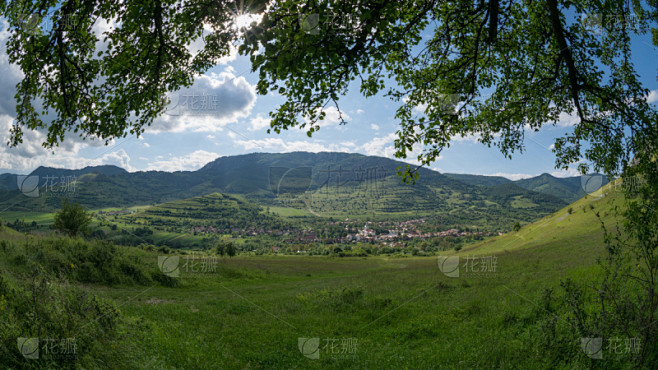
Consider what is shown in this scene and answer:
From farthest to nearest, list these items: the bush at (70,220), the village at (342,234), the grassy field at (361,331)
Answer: the village at (342,234) → the bush at (70,220) → the grassy field at (361,331)

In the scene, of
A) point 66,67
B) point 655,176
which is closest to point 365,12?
point 66,67

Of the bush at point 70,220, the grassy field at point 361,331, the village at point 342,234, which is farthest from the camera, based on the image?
the village at point 342,234

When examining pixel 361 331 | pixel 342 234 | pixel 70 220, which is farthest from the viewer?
pixel 342 234

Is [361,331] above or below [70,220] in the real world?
below

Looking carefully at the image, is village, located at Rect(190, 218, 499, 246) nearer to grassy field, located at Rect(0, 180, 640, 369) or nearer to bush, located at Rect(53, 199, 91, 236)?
bush, located at Rect(53, 199, 91, 236)

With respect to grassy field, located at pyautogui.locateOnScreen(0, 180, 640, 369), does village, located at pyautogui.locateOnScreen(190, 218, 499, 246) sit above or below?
below

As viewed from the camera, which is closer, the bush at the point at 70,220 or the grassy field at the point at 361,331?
the grassy field at the point at 361,331

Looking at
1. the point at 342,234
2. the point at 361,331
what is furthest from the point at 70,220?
the point at 342,234

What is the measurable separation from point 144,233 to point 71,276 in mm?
46346

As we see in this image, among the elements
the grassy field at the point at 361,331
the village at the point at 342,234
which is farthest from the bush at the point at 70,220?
the village at the point at 342,234

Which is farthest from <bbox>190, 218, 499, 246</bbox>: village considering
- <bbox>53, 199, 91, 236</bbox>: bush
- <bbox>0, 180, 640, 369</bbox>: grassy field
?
<bbox>0, 180, 640, 369</bbox>: grassy field

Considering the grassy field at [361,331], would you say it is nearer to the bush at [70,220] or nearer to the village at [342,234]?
the bush at [70,220]

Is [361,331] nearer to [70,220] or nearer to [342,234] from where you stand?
[70,220]

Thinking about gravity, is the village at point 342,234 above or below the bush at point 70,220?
below
